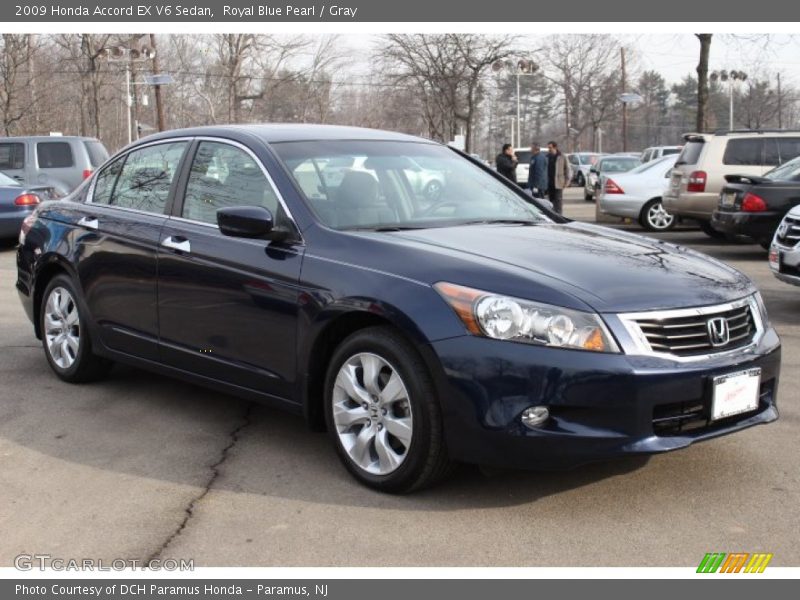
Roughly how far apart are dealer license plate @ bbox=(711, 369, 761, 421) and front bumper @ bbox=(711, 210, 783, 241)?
325 inches

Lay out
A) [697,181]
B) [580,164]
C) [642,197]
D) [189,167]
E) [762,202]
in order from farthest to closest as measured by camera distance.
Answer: [580,164], [642,197], [697,181], [762,202], [189,167]

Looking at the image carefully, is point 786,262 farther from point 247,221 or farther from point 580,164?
point 580,164

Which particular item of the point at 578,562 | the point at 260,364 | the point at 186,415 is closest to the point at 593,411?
the point at 578,562

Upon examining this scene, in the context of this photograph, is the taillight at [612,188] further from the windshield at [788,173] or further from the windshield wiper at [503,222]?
the windshield wiper at [503,222]

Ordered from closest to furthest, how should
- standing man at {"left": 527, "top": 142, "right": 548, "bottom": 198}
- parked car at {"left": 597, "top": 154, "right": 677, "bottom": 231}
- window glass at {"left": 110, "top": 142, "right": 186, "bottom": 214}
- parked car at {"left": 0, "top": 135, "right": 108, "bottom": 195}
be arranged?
window glass at {"left": 110, "top": 142, "right": 186, "bottom": 214}
parked car at {"left": 597, "top": 154, "right": 677, "bottom": 231}
parked car at {"left": 0, "top": 135, "right": 108, "bottom": 195}
standing man at {"left": 527, "top": 142, "right": 548, "bottom": 198}

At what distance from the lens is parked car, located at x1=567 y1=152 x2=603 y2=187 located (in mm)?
40597

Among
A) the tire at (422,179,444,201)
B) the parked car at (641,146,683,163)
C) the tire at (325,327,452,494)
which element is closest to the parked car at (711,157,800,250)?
the tire at (422,179,444,201)

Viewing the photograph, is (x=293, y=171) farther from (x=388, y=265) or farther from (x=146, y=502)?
(x=146, y=502)

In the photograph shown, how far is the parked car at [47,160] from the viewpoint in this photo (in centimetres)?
1820

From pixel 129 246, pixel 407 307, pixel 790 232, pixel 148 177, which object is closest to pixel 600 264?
pixel 407 307

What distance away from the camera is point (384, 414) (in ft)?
13.7

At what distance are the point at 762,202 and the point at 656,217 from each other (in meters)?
5.64

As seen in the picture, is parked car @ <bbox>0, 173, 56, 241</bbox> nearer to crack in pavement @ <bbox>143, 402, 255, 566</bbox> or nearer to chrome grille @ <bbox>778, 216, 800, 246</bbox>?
crack in pavement @ <bbox>143, 402, 255, 566</bbox>

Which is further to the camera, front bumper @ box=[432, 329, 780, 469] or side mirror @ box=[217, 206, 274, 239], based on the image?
side mirror @ box=[217, 206, 274, 239]
